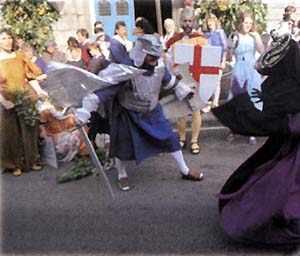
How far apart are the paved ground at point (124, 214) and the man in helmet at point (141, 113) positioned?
0.37 meters

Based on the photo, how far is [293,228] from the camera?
3199mm

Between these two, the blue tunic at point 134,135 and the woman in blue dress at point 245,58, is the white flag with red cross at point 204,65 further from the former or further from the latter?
the blue tunic at point 134,135

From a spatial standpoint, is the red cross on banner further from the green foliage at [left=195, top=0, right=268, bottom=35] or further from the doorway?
the doorway

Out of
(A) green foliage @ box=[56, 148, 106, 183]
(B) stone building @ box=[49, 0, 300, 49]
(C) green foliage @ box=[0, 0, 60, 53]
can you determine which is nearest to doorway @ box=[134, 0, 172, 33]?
(B) stone building @ box=[49, 0, 300, 49]

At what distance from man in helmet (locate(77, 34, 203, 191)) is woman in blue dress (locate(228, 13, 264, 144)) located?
1.64 m

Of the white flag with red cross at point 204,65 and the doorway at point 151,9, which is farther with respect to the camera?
the doorway at point 151,9

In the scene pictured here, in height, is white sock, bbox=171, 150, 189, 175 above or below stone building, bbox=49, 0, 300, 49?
below

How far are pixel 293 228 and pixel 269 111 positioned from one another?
0.75 metres

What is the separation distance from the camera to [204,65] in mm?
5488

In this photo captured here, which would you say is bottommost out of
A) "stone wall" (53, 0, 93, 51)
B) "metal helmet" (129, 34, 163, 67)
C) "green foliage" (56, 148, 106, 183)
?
"green foliage" (56, 148, 106, 183)

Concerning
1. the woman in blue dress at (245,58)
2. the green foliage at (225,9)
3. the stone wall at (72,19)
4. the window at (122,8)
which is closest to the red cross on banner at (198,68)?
the woman in blue dress at (245,58)

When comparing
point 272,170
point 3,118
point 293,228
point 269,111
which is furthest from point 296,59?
point 3,118

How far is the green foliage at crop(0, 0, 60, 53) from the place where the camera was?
8129 millimetres

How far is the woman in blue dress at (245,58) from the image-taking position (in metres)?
6.09
